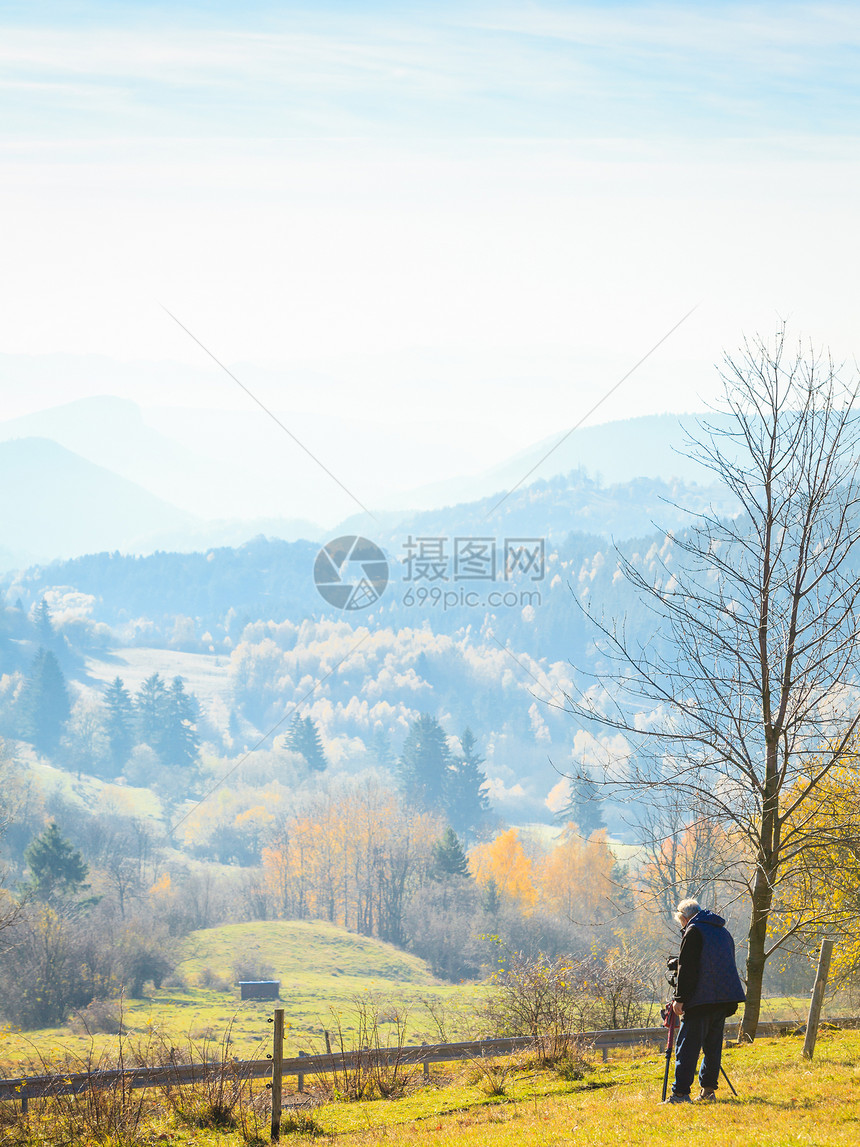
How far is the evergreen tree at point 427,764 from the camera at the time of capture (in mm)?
124688

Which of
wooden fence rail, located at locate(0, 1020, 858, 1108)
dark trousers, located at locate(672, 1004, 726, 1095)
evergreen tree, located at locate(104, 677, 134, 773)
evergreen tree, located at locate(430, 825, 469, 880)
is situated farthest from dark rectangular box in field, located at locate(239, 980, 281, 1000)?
evergreen tree, located at locate(104, 677, 134, 773)

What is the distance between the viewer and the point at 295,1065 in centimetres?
1245

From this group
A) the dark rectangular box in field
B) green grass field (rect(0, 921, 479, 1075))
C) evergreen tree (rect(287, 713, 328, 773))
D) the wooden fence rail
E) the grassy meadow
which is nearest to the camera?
the grassy meadow

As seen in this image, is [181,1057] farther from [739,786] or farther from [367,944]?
[367,944]

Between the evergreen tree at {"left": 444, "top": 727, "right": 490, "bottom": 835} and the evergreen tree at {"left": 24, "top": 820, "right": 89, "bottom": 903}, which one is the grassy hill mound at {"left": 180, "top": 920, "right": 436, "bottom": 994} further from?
the evergreen tree at {"left": 444, "top": 727, "right": 490, "bottom": 835}

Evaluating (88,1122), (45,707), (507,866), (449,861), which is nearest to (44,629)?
(45,707)

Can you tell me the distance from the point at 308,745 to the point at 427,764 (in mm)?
21003

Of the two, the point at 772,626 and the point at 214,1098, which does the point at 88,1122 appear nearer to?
the point at 214,1098

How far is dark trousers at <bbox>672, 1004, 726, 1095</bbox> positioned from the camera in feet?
27.0

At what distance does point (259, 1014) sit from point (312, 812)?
5137 centimetres

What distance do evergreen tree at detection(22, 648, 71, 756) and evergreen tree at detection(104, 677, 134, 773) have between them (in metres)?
7.07

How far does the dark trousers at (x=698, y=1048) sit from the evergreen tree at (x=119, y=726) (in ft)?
492

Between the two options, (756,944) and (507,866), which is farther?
(507,866)

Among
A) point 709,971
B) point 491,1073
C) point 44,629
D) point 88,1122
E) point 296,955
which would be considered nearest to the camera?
point 709,971
